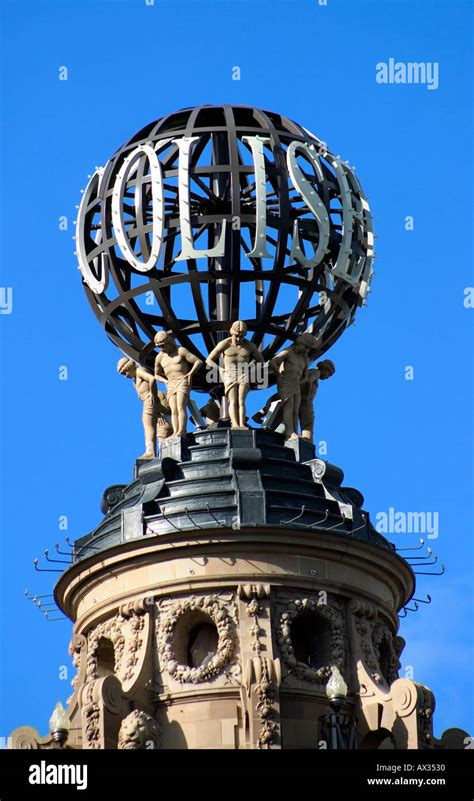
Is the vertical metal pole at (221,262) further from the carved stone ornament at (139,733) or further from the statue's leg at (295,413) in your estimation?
the carved stone ornament at (139,733)

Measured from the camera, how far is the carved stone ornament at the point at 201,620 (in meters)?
61.4

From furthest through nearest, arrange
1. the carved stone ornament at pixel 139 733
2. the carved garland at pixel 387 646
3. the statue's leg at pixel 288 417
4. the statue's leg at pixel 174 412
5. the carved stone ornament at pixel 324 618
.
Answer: the statue's leg at pixel 288 417 < the statue's leg at pixel 174 412 < the carved garland at pixel 387 646 < the carved stone ornament at pixel 324 618 < the carved stone ornament at pixel 139 733

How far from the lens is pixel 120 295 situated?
6762 centimetres

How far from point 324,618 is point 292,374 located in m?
7.62

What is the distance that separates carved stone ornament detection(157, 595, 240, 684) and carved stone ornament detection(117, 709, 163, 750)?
1.63 m

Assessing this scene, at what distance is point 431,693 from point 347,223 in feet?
44.5

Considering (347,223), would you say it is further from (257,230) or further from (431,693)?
Result: (431,693)

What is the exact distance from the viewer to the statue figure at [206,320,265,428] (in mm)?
66000

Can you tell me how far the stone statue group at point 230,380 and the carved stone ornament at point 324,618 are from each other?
5.36m

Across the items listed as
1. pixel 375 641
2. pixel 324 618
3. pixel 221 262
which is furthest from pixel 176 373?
pixel 375 641

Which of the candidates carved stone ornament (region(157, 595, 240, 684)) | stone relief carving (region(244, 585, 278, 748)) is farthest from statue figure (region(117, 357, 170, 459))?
stone relief carving (region(244, 585, 278, 748))

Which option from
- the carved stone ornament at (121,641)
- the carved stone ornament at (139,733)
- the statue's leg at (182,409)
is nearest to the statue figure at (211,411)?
the statue's leg at (182,409)
